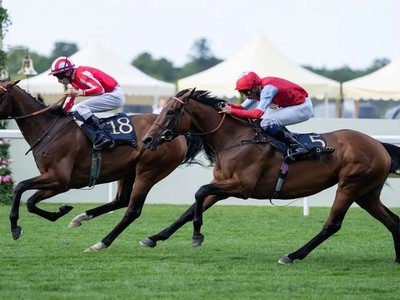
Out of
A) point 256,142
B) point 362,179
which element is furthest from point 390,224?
point 256,142

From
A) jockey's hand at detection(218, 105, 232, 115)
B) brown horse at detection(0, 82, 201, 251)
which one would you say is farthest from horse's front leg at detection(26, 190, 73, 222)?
jockey's hand at detection(218, 105, 232, 115)

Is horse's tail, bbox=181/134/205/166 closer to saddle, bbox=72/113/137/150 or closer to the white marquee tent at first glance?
saddle, bbox=72/113/137/150

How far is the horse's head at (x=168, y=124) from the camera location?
844 cm

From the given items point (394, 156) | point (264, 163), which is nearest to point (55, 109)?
point (264, 163)

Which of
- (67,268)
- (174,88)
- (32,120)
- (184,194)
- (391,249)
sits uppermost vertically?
(32,120)

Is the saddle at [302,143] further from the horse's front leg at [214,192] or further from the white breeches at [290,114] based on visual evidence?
the horse's front leg at [214,192]

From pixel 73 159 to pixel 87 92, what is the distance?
64 centimetres

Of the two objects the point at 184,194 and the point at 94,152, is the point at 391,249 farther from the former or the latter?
the point at 184,194

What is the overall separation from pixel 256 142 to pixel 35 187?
195 cm

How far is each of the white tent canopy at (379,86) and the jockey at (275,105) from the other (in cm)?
1310

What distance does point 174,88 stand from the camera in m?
27.0

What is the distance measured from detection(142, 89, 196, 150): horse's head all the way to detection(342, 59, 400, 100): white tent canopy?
45.1 ft

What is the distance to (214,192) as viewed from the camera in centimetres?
840

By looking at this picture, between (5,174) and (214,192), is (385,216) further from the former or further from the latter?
(5,174)
